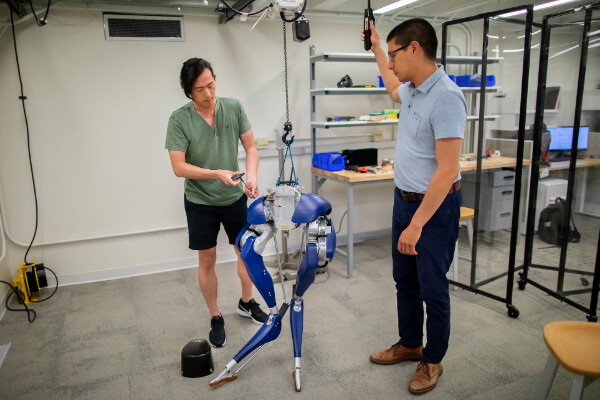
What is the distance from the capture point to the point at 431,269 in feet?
6.18

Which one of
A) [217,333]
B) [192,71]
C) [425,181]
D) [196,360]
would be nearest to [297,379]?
[196,360]

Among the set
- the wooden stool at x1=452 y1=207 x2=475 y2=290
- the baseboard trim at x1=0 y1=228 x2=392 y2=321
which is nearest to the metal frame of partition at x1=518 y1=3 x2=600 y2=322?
the wooden stool at x1=452 y1=207 x2=475 y2=290

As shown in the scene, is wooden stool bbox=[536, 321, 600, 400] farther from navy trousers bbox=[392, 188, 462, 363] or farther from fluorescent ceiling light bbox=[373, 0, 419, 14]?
fluorescent ceiling light bbox=[373, 0, 419, 14]

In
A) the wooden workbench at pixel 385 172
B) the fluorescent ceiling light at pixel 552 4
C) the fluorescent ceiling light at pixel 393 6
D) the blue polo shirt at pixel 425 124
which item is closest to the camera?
the blue polo shirt at pixel 425 124

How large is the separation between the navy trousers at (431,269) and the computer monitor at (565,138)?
1356 millimetres

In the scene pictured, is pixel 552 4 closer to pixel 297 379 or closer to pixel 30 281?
pixel 297 379

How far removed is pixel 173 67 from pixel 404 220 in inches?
95.6

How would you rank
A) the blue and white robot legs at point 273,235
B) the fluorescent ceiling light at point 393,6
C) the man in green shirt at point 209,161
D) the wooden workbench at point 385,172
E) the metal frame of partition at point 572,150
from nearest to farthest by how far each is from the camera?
the blue and white robot legs at point 273,235, the man in green shirt at point 209,161, the metal frame of partition at point 572,150, the wooden workbench at point 385,172, the fluorescent ceiling light at point 393,6

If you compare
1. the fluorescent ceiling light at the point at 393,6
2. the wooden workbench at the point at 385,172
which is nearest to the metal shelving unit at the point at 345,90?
the wooden workbench at the point at 385,172

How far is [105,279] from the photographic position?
141 inches

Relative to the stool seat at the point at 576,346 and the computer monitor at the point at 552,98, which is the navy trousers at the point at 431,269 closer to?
the stool seat at the point at 576,346

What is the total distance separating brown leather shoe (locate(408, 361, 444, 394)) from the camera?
203cm

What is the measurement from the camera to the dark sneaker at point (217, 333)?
2.49m

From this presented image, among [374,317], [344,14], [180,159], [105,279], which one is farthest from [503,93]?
[105,279]
